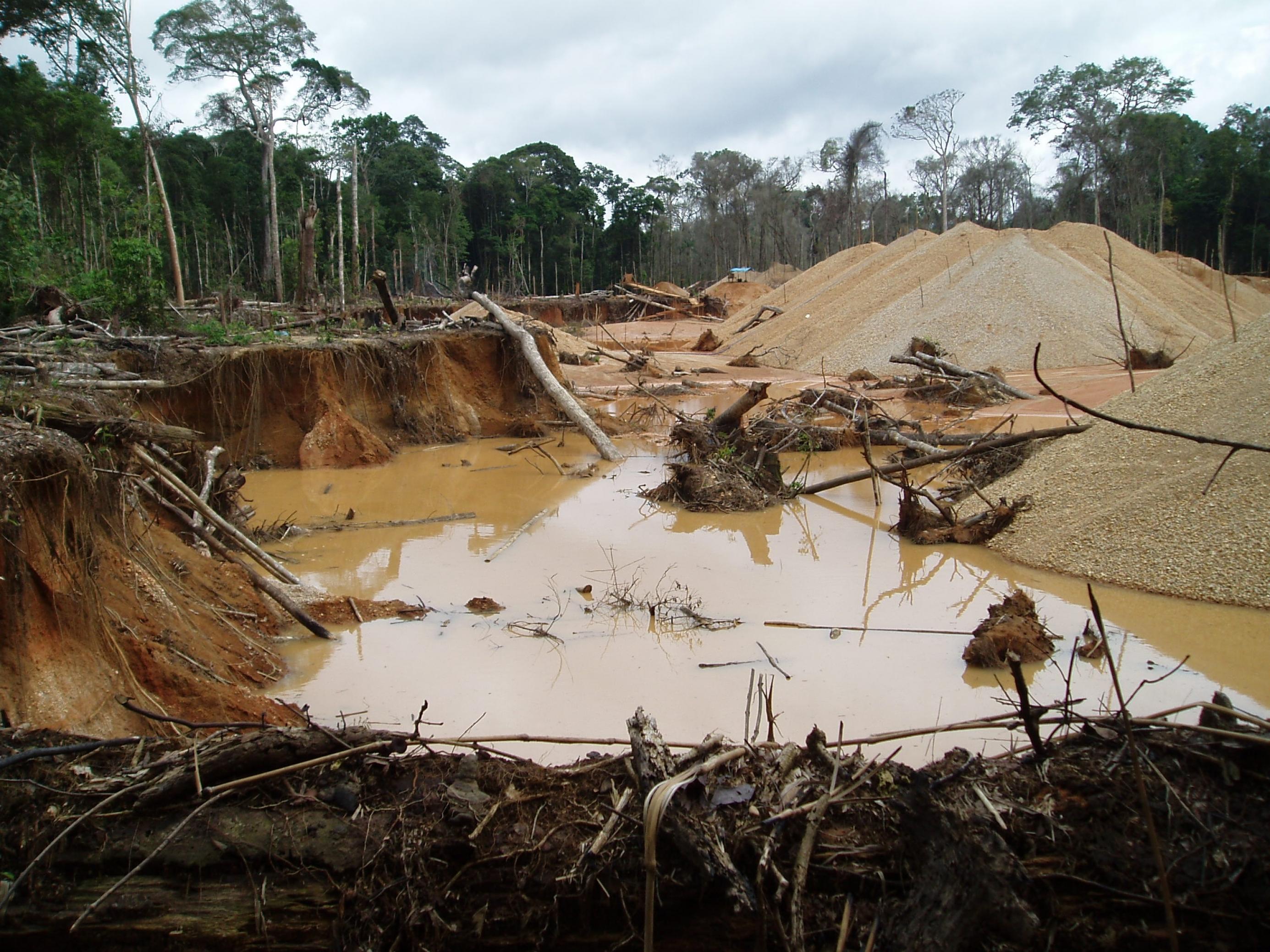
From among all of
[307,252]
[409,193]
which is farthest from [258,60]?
[307,252]

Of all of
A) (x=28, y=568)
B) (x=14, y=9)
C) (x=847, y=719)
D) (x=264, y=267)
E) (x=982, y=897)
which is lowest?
(x=847, y=719)

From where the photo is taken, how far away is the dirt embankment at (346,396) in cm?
1078

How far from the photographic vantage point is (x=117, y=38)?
2067 cm

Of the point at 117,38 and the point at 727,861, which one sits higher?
the point at 117,38

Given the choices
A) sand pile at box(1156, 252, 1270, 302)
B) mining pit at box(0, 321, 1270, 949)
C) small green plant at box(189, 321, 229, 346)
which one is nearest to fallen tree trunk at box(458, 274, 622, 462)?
mining pit at box(0, 321, 1270, 949)

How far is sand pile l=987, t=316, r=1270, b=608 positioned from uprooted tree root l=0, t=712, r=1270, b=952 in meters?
4.27

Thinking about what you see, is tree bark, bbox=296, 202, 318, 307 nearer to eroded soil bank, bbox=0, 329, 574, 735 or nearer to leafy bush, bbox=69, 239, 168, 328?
leafy bush, bbox=69, 239, 168, 328

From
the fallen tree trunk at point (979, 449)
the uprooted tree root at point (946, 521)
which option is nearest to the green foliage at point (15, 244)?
the fallen tree trunk at point (979, 449)

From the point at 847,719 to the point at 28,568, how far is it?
3.69 m

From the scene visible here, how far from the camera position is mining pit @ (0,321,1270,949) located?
1.97m

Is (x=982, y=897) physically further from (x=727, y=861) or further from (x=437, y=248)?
(x=437, y=248)

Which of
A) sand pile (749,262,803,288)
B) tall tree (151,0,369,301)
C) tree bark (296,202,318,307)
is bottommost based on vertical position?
tree bark (296,202,318,307)

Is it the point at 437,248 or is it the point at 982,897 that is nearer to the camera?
the point at 982,897

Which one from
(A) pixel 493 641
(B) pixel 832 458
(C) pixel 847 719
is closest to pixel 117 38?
(B) pixel 832 458
